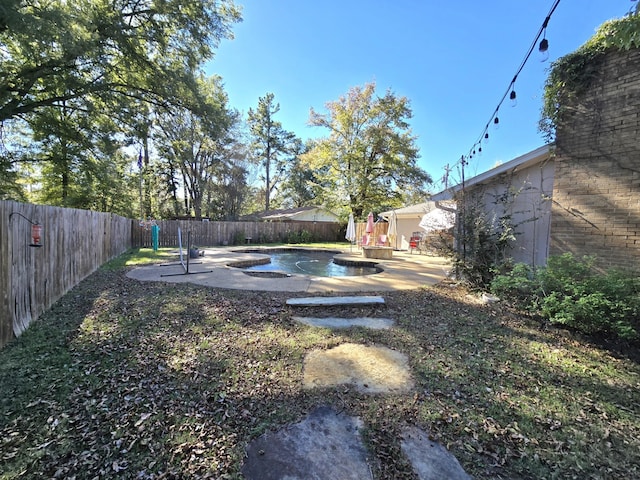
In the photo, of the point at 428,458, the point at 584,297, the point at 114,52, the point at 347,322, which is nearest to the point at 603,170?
the point at 584,297

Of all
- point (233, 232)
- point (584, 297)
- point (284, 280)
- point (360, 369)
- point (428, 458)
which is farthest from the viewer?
point (233, 232)

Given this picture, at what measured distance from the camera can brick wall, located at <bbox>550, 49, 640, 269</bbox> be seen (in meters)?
4.54

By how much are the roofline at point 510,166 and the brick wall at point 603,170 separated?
0.34 m

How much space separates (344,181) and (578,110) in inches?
687

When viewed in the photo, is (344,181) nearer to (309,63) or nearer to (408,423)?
(309,63)

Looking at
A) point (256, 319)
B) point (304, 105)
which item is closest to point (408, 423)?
point (256, 319)

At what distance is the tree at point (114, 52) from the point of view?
7.70 meters

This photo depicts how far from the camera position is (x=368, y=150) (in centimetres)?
2166

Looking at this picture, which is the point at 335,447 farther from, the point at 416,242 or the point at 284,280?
the point at 416,242

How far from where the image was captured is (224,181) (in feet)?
94.8

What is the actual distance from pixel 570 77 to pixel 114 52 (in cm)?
1223

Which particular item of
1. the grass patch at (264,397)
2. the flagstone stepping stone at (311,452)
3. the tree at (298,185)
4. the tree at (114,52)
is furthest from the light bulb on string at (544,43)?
the tree at (298,185)

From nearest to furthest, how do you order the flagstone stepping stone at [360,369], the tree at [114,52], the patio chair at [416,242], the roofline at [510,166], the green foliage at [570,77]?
the flagstone stepping stone at [360,369], the green foliage at [570,77], the roofline at [510,166], the tree at [114,52], the patio chair at [416,242]

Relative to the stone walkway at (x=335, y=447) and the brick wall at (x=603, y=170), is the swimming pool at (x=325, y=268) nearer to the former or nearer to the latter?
the brick wall at (x=603, y=170)
